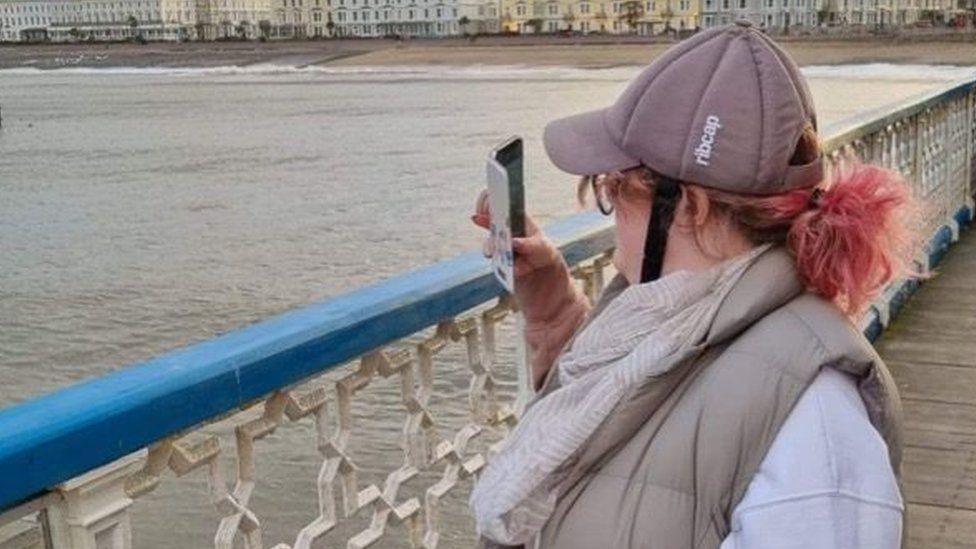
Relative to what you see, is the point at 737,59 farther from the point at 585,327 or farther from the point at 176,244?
the point at 176,244

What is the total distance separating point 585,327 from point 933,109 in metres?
5.32

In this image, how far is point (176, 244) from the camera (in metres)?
19.0

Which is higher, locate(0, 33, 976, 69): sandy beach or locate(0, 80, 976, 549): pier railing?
locate(0, 80, 976, 549): pier railing

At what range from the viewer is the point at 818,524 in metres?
1.32

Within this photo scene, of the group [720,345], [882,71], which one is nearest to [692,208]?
[720,345]

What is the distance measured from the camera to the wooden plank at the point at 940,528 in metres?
3.34

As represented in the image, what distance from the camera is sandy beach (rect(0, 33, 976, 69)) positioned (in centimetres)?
7200

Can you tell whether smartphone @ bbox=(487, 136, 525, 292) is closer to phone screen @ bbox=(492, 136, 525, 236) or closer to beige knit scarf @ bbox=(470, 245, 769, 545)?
phone screen @ bbox=(492, 136, 525, 236)

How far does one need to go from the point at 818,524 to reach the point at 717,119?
0.43 metres

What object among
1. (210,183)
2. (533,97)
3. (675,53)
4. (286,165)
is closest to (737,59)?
(675,53)

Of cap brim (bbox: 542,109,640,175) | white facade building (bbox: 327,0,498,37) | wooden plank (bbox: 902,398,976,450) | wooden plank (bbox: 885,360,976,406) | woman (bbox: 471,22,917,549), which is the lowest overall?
white facade building (bbox: 327,0,498,37)

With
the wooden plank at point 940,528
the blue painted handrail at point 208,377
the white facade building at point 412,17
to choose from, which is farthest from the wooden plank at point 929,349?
the white facade building at point 412,17

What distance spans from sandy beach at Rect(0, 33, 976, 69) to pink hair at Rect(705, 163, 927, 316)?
63.3 meters

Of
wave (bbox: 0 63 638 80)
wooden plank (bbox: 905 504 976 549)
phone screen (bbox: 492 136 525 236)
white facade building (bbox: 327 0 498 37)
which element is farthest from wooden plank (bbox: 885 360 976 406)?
white facade building (bbox: 327 0 498 37)
